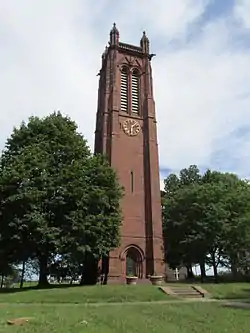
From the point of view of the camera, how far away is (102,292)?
22016mm

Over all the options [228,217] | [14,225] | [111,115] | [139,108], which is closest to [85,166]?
[14,225]

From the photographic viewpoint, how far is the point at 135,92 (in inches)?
1604

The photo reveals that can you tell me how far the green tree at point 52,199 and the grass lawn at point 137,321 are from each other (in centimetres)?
1250

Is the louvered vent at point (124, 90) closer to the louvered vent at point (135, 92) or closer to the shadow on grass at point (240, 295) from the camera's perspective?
the louvered vent at point (135, 92)

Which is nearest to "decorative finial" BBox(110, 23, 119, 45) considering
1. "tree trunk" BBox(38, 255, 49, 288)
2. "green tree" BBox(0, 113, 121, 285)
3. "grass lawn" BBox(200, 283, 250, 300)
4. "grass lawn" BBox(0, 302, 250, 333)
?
"green tree" BBox(0, 113, 121, 285)

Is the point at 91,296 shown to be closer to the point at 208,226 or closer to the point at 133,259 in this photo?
the point at 133,259

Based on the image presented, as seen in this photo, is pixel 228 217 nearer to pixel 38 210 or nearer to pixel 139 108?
pixel 139 108

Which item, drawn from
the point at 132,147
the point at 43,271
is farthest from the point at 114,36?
the point at 43,271

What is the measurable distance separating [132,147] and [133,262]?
10.9 m

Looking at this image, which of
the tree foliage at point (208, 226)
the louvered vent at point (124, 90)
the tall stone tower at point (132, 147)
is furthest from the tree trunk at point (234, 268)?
the louvered vent at point (124, 90)

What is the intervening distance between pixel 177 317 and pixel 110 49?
112 feet

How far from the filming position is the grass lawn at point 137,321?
10.3 metres

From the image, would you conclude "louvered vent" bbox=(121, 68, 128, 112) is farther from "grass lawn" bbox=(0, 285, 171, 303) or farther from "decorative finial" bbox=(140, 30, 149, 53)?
"grass lawn" bbox=(0, 285, 171, 303)

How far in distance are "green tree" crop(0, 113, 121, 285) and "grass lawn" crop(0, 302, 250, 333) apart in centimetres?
1250
